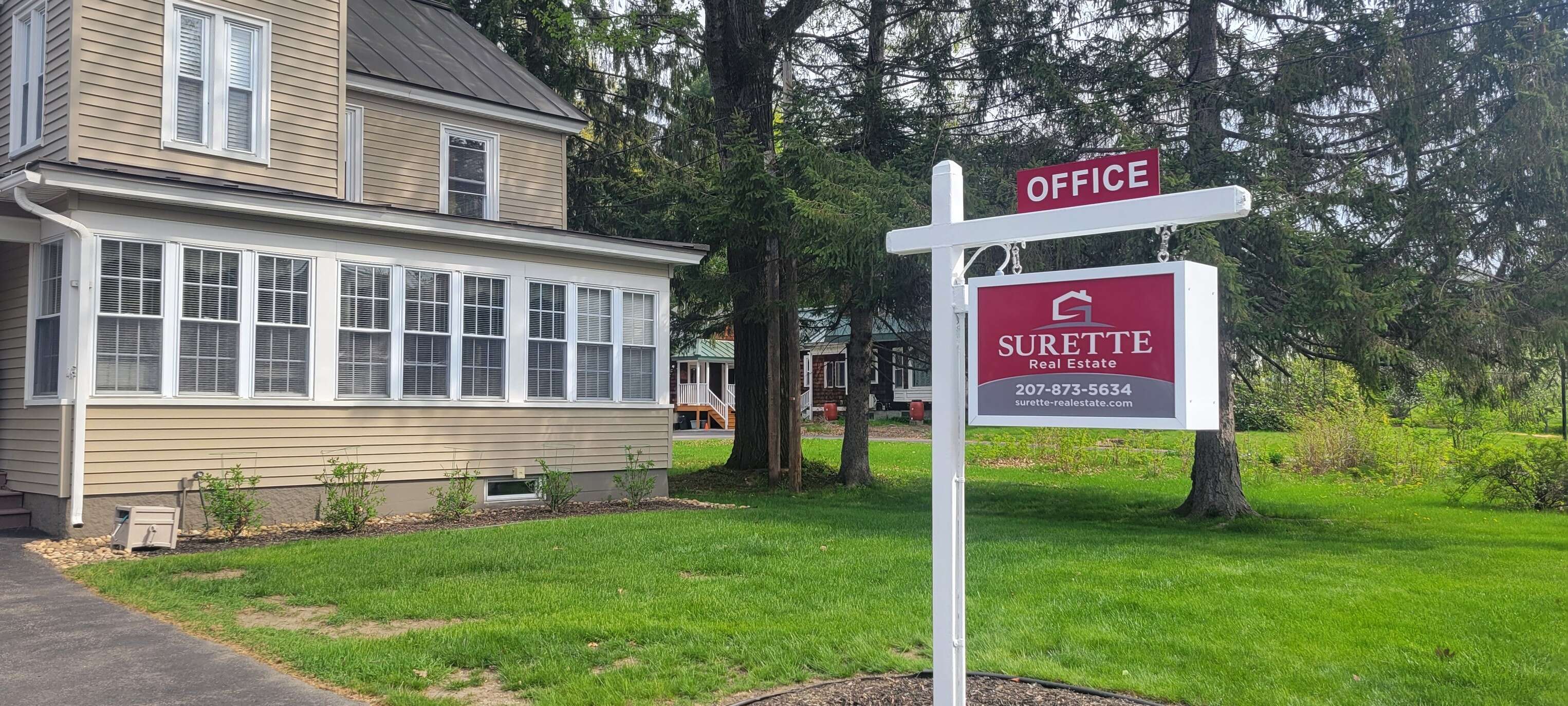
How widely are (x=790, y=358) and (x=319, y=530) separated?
7343 mm

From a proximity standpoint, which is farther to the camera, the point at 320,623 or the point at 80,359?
the point at 80,359

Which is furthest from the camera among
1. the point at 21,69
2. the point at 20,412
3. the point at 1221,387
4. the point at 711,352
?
the point at 711,352

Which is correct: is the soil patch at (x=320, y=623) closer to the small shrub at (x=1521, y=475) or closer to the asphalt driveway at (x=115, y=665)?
the asphalt driveway at (x=115, y=665)

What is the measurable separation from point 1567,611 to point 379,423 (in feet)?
36.5

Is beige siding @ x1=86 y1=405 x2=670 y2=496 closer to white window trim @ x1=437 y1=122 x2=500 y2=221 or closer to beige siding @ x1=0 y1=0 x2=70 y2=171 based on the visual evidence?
beige siding @ x1=0 y1=0 x2=70 y2=171

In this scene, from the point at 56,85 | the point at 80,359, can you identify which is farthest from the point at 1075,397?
the point at 56,85

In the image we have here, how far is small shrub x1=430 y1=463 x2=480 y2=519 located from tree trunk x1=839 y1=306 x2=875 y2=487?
6.03 m

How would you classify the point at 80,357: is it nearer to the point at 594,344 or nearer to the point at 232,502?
the point at 232,502

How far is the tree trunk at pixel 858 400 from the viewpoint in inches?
665

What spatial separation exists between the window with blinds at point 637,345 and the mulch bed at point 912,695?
9.75m

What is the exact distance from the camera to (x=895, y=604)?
742 cm

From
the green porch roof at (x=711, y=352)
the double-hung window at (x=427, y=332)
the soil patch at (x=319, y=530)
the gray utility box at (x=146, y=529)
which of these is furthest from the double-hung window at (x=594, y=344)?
the green porch roof at (x=711, y=352)

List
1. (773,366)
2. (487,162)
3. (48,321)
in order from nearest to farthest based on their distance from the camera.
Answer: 1. (48,321)
2. (773,366)
3. (487,162)

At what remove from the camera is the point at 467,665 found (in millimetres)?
5820
